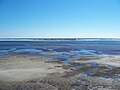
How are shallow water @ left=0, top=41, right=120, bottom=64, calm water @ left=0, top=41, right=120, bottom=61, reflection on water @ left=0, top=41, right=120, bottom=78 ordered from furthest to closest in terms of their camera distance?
calm water @ left=0, top=41, right=120, bottom=61 → shallow water @ left=0, top=41, right=120, bottom=64 → reflection on water @ left=0, top=41, right=120, bottom=78

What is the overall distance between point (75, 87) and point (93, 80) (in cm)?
226

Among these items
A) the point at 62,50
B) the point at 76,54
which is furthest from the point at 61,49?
the point at 76,54

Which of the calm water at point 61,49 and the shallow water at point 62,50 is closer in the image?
the shallow water at point 62,50

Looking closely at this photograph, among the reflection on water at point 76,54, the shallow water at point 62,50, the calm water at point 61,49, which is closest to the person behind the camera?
the reflection on water at point 76,54

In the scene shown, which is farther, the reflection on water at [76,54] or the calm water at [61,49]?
the calm water at [61,49]

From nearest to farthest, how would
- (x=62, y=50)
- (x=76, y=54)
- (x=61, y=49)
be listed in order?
(x=76, y=54)
(x=62, y=50)
(x=61, y=49)

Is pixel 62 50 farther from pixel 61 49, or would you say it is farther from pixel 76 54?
pixel 76 54

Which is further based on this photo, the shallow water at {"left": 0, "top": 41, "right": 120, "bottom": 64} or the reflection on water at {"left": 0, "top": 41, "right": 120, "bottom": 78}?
the shallow water at {"left": 0, "top": 41, "right": 120, "bottom": 64}

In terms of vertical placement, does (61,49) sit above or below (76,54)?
below

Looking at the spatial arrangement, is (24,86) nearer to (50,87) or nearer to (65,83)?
(50,87)

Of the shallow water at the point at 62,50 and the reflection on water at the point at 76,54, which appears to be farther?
the shallow water at the point at 62,50

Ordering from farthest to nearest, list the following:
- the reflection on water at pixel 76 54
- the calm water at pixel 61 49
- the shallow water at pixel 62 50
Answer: the calm water at pixel 61 49 < the shallow water at pixel 62 50 < the reflection on water at pixel 76 54

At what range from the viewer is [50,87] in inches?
484

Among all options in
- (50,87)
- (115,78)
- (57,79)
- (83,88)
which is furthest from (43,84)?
(115,78)
